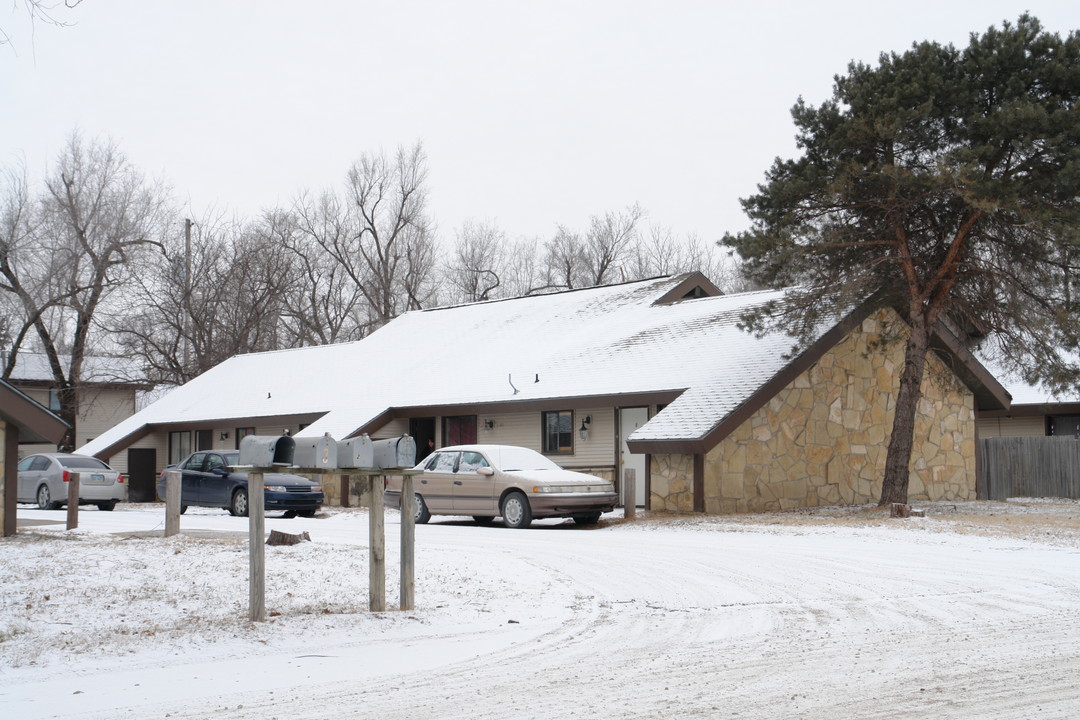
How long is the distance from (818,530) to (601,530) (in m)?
3.88

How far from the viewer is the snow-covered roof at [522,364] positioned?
25.3 metres

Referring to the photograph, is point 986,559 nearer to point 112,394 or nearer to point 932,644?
point 932,644

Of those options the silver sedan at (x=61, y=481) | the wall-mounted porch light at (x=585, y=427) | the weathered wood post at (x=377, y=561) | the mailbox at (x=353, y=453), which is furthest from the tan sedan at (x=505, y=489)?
the mailbox at (x=353, y=453)

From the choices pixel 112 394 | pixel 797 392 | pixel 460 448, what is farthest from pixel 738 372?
pixel 112 394

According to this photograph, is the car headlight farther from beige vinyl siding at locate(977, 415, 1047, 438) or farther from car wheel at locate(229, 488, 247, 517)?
beige vinyl siding at locate(977, 415, 1047, 438)

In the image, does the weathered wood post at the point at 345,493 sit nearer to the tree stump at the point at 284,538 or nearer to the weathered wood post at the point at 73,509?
the weathered wood post at the point at 73,509

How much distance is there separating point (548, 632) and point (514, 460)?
11.7 metres

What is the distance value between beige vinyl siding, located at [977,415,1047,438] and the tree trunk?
41.7ft

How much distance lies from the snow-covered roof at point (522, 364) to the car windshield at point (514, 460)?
251 centimetres

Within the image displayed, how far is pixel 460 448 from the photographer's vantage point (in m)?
22.0

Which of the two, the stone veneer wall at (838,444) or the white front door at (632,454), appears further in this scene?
the white front door at (632,454)

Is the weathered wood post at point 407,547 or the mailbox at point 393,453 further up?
the mailbox at point 393,453

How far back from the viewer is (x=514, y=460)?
2136 centimetres

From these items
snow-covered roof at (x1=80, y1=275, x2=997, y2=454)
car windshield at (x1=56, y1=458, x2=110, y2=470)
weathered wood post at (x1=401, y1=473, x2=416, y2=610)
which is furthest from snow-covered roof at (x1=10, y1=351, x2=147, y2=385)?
weathered wood post at (x1=401, y1=473, x2=416, y2=610)
